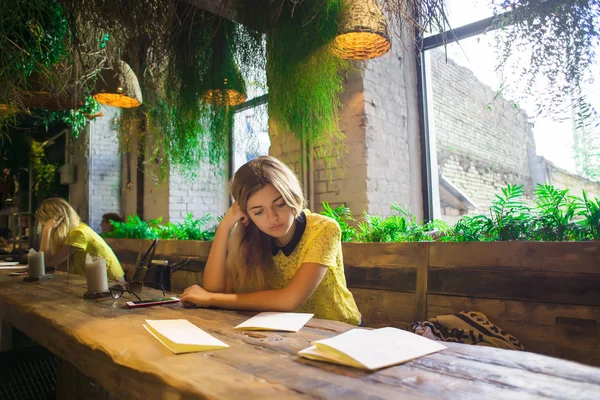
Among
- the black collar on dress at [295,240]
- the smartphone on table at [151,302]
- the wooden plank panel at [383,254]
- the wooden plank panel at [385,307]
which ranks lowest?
the wooden plank panel at [385,307]

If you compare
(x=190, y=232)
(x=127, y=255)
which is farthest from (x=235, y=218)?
(x=127, y=255)

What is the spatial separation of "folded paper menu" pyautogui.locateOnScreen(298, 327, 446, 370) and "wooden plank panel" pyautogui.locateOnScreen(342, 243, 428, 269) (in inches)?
33.3

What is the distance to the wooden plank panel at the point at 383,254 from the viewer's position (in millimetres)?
1747

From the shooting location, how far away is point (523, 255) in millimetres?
1470

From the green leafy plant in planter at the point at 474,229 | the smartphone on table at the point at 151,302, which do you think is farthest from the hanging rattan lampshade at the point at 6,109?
the green leafy plant in planter at the point at 474,229

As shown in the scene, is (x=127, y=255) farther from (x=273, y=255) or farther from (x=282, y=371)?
(x=282, y=371)

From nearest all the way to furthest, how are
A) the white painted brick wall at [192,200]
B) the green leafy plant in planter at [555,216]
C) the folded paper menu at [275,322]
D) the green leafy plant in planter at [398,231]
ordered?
the folded paper menu at [275,322], the green leafy plant in planter at [555,216], the green leafy plant in planter at [398,231], the white painted brick wall at [192,200]

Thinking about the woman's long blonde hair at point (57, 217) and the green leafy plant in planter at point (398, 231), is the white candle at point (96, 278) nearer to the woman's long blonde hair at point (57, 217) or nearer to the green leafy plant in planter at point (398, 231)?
the green leafy plant in planter at point (398, 231)

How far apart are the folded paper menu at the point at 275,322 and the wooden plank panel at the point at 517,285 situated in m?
0.72

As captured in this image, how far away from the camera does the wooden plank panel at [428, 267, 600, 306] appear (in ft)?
4.39

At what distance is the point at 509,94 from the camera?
5.79 ft

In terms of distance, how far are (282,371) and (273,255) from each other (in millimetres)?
884

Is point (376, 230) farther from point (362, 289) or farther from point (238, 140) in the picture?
point (238, 140)

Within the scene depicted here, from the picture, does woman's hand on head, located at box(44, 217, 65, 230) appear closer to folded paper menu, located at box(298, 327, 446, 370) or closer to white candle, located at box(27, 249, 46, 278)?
white candle, located at box(27, 249, 46, 278)
